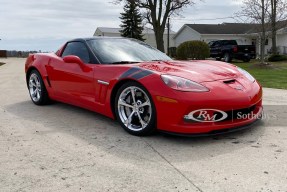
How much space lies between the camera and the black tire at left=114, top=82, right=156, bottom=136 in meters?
4.23

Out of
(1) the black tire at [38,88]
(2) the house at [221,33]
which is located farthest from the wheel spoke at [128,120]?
(2) the house at [221,33]

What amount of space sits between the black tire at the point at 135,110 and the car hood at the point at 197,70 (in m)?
0.32

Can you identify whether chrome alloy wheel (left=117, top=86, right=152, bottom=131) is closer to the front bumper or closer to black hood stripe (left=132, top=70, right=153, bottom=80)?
black hood stripe (left=132, top=70, right=153, bottom=80)

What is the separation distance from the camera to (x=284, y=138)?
418 centimetres

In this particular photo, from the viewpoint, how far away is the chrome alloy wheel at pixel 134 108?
14.3 feet

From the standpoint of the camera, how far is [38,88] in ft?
21.6

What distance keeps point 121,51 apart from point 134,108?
1.21 m

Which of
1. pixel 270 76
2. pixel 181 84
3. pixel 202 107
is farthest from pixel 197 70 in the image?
pixel 270 76

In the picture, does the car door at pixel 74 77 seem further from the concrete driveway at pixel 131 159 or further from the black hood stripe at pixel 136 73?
the black hood stripe at pixel 136 73

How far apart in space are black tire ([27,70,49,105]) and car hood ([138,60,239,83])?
249 cm

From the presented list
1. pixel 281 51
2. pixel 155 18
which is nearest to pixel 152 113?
pixel 155 18

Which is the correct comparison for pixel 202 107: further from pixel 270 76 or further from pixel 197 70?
pixel 270 76

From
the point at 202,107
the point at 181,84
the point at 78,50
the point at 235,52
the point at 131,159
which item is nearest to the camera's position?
the point at 131,159

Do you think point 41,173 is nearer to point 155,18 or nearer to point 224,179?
point 224,179
